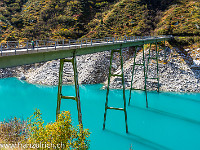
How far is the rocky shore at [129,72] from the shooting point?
38375 millimetres

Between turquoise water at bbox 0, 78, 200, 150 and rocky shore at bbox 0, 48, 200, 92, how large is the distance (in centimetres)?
240

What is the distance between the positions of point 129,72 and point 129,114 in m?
15.3

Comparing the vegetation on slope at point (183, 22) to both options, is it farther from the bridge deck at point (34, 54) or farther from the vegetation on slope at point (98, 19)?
the bridge deck at point (34, 54)

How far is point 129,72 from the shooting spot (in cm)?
4125

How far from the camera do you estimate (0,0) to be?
7931 cm

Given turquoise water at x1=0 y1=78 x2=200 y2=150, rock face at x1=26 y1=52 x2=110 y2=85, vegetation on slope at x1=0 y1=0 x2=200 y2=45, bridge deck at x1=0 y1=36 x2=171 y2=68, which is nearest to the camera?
bridge deck at x1=0 y1=36 x2=171 y2=68

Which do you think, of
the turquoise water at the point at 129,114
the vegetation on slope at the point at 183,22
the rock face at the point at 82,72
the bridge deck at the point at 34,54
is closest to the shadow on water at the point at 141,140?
the turquoise water at the point at 129,114

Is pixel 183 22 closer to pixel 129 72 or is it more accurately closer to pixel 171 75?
pixel 171 75

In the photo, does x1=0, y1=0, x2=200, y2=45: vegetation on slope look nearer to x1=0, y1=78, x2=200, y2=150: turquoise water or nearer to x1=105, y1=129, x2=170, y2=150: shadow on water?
x1=0, y1=78, x2=200, y2=150: turquoise water

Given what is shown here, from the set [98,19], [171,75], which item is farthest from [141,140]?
[98,19]

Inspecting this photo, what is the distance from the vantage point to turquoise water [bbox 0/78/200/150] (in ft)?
66.1

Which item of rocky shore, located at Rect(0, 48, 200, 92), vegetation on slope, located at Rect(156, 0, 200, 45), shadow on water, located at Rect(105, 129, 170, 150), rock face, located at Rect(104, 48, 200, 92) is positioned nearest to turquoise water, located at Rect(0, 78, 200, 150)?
shadow on water, located at Rect(105, 129, 170, 150)

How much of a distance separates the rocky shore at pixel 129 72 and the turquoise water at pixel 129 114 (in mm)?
2396

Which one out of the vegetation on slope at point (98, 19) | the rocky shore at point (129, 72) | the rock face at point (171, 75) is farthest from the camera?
the vegetation on slope at point (98, 19)
